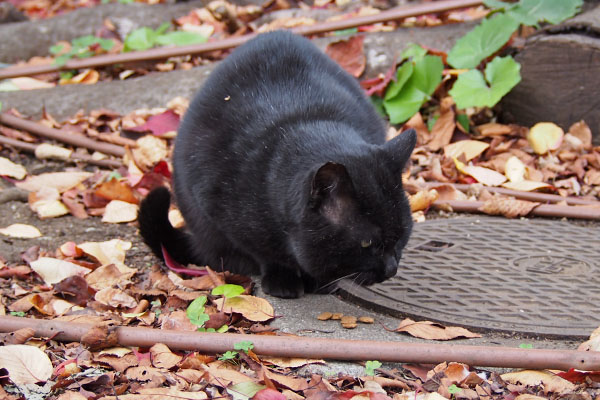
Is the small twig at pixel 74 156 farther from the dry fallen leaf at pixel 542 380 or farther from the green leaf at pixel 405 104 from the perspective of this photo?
the dry fallen leaf at pixel 542 380

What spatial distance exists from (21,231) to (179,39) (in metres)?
2.03

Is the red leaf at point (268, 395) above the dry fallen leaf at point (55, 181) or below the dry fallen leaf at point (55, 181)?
above

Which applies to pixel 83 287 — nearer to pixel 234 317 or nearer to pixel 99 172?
pixel 234 317

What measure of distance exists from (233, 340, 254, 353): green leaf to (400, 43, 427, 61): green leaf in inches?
91.7

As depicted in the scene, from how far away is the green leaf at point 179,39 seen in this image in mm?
4568

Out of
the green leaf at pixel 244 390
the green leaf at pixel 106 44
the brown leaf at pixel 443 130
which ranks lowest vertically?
the green leaf at pixel 244 390

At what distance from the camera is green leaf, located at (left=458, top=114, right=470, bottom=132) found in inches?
147

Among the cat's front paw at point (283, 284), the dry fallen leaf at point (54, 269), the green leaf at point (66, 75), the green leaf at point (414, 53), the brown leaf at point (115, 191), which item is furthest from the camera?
the green leaf at point (66, 75)

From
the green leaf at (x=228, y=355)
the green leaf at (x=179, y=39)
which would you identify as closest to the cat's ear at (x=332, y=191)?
the green leaf at (x=228, y=355)

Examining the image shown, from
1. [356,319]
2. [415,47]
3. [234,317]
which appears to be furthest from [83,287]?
[415,47]

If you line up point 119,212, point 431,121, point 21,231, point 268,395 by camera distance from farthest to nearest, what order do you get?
1. point 431,121
2. point 119,212
3. point 21,231
4. point 268,395

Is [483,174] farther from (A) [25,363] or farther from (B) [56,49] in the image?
(B) [56,49]

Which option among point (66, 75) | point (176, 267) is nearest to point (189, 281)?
point (176, 267)

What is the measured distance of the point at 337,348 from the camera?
1.96 metres
